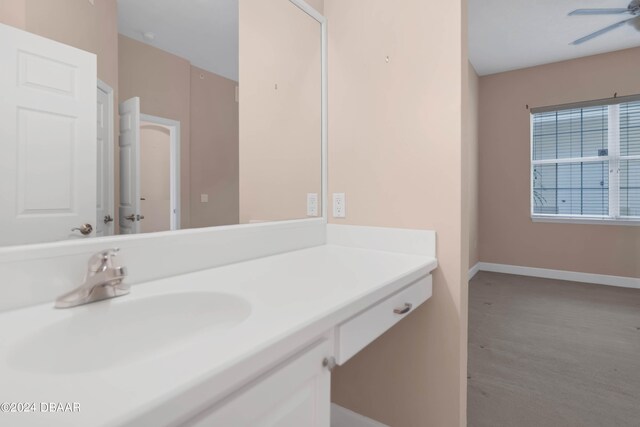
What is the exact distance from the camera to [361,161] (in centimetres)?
157

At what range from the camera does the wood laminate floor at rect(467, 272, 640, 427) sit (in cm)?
165

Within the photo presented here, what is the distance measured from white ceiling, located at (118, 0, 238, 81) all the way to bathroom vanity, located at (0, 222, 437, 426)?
63 centimetres

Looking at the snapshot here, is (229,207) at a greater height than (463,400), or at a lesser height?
greater

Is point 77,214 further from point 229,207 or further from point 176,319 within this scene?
point 229,207

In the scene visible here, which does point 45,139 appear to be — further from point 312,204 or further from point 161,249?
point 312,204

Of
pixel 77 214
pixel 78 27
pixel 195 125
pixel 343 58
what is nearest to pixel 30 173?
pixel 77 214

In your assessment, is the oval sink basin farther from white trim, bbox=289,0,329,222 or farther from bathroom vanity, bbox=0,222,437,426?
white trim, bbox=289,0,329,222

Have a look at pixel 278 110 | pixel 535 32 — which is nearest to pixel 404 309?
pixel 278 110

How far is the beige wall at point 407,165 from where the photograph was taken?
130 centimetres

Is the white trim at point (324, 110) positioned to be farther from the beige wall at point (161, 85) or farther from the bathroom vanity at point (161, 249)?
the beige wall at point (161, 85)

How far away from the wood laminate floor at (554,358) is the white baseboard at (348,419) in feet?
1.62

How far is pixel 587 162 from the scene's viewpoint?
4.06 meters

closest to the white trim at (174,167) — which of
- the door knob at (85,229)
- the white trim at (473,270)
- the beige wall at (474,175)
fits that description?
the door knob at (85,229)

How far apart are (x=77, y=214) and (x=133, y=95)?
0.38 m
